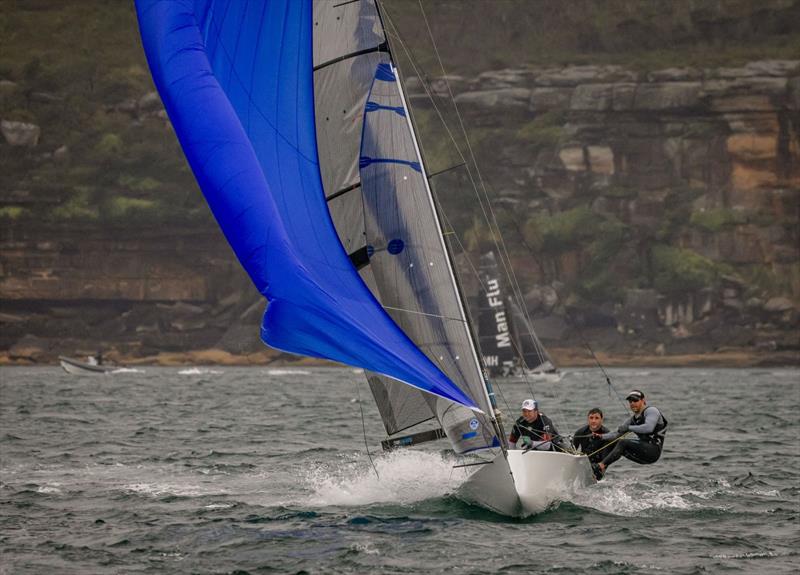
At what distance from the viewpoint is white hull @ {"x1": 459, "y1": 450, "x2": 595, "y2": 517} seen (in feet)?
50.9

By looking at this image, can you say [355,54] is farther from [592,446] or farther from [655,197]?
[655,197]

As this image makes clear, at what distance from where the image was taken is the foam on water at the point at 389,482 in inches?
703

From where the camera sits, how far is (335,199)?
16812 mm

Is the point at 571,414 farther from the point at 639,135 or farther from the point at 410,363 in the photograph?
the point at 639,135

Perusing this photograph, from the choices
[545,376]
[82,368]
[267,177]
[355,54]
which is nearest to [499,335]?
[545,376]

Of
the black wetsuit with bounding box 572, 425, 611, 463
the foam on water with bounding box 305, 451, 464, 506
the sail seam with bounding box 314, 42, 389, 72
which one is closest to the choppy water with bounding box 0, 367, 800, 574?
the foam on water with bounding box 305, 451, 464, 506

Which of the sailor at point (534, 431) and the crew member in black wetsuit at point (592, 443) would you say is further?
the crew member in black wetsuit at point (592, 443)

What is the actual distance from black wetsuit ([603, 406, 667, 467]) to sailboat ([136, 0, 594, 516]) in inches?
24.3

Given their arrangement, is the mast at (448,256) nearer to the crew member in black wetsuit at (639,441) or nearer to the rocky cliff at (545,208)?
the crew member in black wetsuit at (639,441)

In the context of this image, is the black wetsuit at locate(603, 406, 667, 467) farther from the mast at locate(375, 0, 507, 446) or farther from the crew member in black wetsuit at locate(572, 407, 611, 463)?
the mast at locate(375, 0, 507, 446)

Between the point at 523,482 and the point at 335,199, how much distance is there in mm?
4336

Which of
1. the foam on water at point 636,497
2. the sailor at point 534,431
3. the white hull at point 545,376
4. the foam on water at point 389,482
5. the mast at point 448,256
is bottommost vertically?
the white hull at point 545,376

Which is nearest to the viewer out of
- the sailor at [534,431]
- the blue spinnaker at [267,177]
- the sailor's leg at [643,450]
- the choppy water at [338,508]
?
the choppy water at [338,508]

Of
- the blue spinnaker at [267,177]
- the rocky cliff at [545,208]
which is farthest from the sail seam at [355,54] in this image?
the rocky cliff at [545,208]
